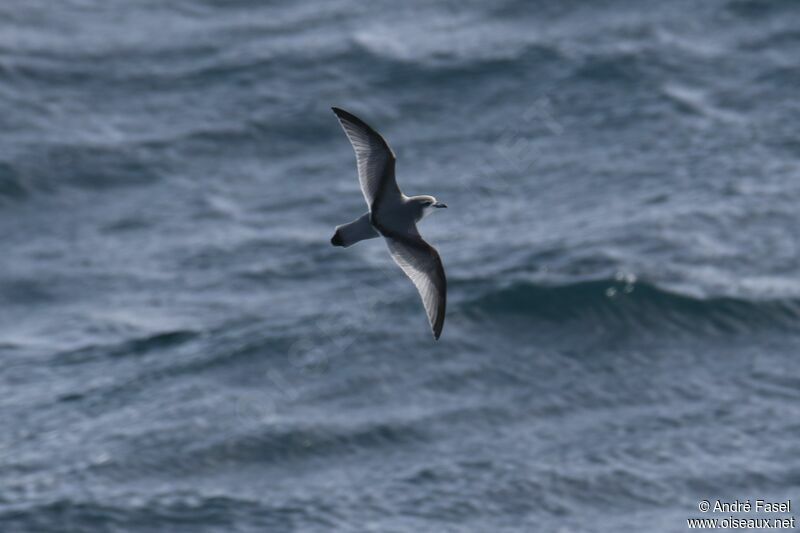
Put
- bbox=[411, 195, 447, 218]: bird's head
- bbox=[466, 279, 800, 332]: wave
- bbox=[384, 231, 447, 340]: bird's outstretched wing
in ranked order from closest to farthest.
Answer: bbox=[411, 195, 447, 218]: bird's head, bbox=[384, 231, 447, 340]: bird's outstretched wing, bbox=[466, 279, 800, 332]: wave

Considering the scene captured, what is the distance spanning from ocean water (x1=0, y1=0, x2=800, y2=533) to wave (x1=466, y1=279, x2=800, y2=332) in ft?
0.17

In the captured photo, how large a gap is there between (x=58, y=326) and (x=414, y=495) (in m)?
9.03

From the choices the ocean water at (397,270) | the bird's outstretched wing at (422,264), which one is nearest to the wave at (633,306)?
the ocean water at (397,270)

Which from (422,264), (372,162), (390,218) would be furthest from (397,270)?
(372,162)

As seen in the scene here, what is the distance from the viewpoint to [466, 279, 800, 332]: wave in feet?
102

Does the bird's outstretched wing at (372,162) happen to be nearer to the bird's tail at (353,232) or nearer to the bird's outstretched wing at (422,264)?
the bird's tail at (353,232)

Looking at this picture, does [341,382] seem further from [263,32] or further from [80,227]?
[263,32]

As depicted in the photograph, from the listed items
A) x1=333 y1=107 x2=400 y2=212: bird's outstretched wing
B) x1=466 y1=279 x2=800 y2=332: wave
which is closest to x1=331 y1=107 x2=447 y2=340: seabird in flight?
x1=333 y1=107 x2=400 y2=212: bird's outstretched wing

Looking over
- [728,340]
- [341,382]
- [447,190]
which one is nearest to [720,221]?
[728,340]

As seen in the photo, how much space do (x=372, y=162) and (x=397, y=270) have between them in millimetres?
17648

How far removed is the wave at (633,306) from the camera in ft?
102

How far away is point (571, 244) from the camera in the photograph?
3250cm

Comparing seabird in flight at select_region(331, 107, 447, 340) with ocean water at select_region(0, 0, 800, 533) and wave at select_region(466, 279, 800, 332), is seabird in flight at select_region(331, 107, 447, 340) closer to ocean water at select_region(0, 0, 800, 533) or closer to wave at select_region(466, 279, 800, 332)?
ocean water at select_region(0, 0, 800, 533)

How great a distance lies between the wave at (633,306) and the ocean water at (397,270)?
0.17 ft
